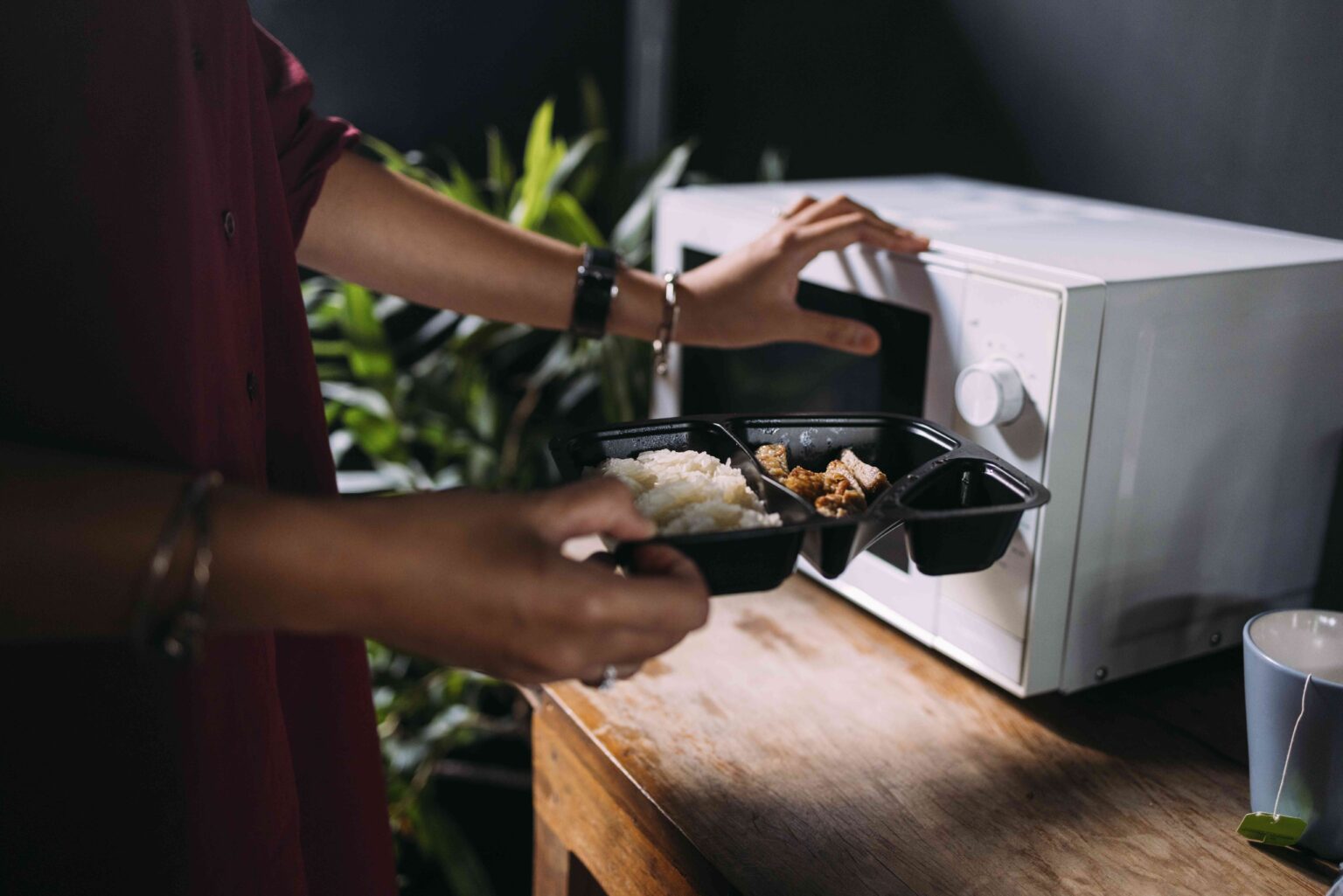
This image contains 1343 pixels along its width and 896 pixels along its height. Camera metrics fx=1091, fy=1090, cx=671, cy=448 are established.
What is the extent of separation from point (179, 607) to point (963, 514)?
1.24ft

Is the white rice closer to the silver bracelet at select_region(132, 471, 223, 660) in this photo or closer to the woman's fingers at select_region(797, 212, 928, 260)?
the silver bracelet at select_region(132, 471, 223, 660)

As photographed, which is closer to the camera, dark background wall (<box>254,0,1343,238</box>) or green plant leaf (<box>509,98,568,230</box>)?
dark background wall (<box>254,0,1343,238</box>)

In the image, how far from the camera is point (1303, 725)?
26.6 inches

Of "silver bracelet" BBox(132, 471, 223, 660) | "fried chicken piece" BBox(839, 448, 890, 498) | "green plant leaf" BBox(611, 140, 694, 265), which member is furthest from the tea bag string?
"green plant leaf" BBox(611, 140, 694, 265)

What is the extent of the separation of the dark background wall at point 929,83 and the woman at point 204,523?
16.9 inches

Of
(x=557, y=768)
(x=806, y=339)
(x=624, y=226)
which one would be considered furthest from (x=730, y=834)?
(x=624, y=226)

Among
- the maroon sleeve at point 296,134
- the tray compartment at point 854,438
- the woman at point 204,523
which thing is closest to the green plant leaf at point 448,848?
the woman at point 204,523

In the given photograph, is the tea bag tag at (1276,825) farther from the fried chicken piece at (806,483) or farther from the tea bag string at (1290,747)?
the fried chicken piece at (806,483)

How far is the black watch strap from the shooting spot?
935 mm

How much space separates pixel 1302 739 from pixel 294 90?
83 centimetres

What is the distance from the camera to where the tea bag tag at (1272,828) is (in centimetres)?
70

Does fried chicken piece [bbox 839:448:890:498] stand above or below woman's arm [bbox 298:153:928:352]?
below

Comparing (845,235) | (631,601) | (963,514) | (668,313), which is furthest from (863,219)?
(631,601)

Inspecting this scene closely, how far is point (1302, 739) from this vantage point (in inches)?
26.8
